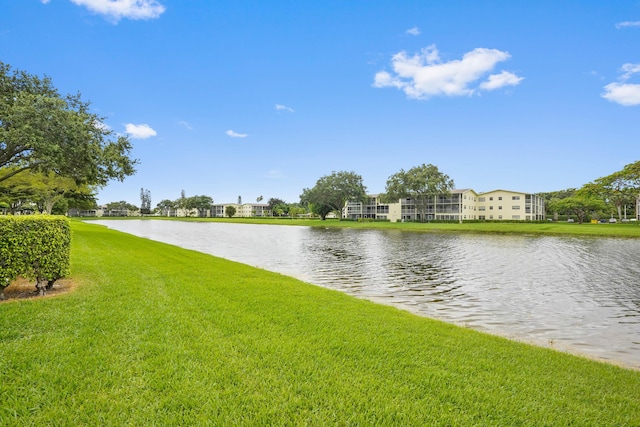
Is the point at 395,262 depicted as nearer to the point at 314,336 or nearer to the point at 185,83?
the point at 314,336

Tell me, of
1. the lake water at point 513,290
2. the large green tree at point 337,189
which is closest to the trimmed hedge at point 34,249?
the lake water at point 513,290

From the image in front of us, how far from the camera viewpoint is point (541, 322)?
8266mm

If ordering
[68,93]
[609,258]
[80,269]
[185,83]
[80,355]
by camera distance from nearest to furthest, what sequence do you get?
[80,355]
[80,269]
[609,258]
[68,93]
[185,83]

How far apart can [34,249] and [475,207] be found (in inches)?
3831

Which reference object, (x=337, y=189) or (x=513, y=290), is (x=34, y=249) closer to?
(x=513, y=290)

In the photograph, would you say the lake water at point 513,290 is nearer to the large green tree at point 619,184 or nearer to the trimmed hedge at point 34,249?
the trimmed hedge at point 34,249

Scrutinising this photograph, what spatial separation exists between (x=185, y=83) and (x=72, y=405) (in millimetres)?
38919

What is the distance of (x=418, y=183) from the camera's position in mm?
74875

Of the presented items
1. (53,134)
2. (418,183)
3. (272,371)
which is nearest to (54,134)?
(53,134)

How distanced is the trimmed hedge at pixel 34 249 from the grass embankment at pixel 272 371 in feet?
2.31

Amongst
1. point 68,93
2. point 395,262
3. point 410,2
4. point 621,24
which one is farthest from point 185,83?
point 621,24

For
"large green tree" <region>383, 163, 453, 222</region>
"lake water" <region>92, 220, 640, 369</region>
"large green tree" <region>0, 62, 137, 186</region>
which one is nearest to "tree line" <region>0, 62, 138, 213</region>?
"large green tree" <region>0, 62, 137, 186</region>

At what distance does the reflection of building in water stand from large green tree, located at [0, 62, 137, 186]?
68173mm

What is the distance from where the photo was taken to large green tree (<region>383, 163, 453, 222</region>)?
74.8 metres
